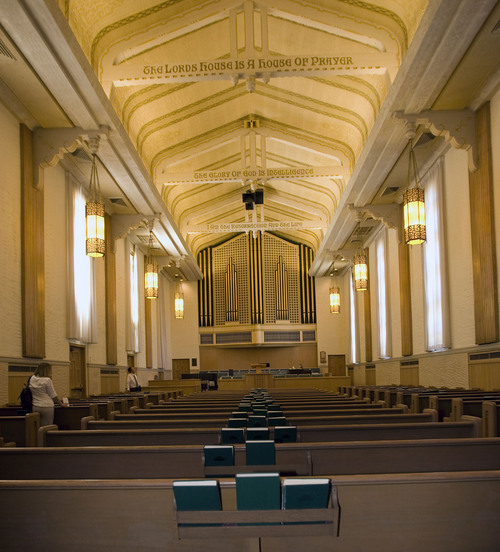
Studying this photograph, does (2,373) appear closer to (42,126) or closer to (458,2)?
(42,126)

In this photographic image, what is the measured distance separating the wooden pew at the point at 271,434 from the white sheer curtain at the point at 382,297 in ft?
39.7

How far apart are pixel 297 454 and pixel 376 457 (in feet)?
1.41

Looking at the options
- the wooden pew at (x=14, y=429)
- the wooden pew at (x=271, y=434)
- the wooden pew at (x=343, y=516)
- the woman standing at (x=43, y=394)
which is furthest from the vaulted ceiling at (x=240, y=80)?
the wooden pew at (x=343, y=516)

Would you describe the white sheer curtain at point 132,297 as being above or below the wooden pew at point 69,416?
above

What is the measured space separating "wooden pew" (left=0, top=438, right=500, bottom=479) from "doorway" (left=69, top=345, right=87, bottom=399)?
907 centimetres

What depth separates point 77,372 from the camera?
1283cm

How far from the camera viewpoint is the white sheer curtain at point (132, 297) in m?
16.8

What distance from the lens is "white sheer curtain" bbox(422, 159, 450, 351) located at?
1145 cm

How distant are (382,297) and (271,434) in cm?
1343

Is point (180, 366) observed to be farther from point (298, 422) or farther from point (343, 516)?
point (343, 516)

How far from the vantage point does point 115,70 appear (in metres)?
9.38

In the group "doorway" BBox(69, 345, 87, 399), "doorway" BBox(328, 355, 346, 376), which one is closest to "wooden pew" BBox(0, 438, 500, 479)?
"doorway" BBox(69, 345, 87, 399)

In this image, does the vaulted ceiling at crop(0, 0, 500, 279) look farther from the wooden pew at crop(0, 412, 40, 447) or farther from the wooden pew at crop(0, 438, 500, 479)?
the wooden pew at crop(0, 438, 500, 479)

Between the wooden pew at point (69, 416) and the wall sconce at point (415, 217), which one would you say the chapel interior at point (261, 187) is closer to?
the wall sconce at point (415, 217)
